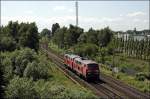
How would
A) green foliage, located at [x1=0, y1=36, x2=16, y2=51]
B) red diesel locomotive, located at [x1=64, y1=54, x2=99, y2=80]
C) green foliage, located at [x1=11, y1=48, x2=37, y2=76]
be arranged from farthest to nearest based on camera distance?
green foliage, located at [x1=0, y1=36, x2=16, y2=51], green foliage, located at [x1=11, y1=48, x2=37, y2=76], red diesel locomotive, located at [x1=64, y1=54, x2=99, y2=80]

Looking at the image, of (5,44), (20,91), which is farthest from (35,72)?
(5,44)

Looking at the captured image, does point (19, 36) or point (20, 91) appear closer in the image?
point (20, 91)

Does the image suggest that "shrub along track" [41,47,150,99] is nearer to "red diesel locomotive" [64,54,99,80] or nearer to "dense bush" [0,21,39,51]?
"red diesel locomotive" [64,54,99,80]

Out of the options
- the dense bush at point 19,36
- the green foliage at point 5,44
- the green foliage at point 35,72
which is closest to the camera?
the green foliage at point 35,72

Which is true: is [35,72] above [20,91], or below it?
below

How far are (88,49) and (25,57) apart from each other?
111ft

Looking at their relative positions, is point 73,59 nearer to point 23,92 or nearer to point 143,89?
point 143,89

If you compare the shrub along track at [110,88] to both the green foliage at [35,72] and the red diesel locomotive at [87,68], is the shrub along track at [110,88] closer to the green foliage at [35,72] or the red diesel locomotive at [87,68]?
the red diesel locomotive at [87,68]

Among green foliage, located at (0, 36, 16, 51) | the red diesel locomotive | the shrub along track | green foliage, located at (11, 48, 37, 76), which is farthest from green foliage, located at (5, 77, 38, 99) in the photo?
green foliage, located at (0, 36, 16, 51)

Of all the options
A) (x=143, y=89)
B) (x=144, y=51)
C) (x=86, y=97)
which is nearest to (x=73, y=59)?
(x=143, y=89)

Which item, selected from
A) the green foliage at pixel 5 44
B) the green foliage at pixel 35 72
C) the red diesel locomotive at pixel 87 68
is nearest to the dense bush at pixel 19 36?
the green foliage at pixel 5 44

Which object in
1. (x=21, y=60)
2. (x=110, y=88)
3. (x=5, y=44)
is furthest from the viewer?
(x=5, y=44)

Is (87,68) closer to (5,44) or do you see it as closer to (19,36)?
(5,44)

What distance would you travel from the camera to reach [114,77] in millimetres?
54875
